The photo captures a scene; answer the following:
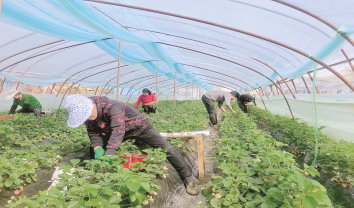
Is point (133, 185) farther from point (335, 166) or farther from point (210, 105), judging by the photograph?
point (210, 105)

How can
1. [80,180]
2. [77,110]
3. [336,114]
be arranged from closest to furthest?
[80,180] → [77,110] → [336,114]

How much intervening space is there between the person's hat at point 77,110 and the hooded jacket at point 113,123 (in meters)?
0.21

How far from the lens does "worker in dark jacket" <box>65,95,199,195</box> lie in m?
2.05

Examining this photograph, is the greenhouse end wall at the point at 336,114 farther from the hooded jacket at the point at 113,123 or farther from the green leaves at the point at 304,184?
the hooded jacket at the point at 113,123

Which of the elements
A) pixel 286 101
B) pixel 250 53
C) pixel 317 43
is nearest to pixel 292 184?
pixel 317 43

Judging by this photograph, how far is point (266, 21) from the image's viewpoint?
380 centimetres

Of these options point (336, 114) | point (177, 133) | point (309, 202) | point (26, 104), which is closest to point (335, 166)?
point (336, 114)

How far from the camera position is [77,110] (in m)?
2.03

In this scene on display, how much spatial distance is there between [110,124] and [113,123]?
0.22 m

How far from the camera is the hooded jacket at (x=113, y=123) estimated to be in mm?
2191

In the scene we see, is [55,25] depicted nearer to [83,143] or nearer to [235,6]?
[83,143]

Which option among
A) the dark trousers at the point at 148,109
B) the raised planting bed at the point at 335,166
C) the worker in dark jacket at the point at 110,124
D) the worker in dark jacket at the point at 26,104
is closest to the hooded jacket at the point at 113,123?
the worker in dark jacket at the point at 110,124

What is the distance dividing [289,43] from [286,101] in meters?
3.48

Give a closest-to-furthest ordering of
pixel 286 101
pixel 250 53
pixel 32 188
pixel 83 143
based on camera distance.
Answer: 1. pixel 32 188
2. pixel 83 143
3. pixel 250 53
4. pixel 286 101
